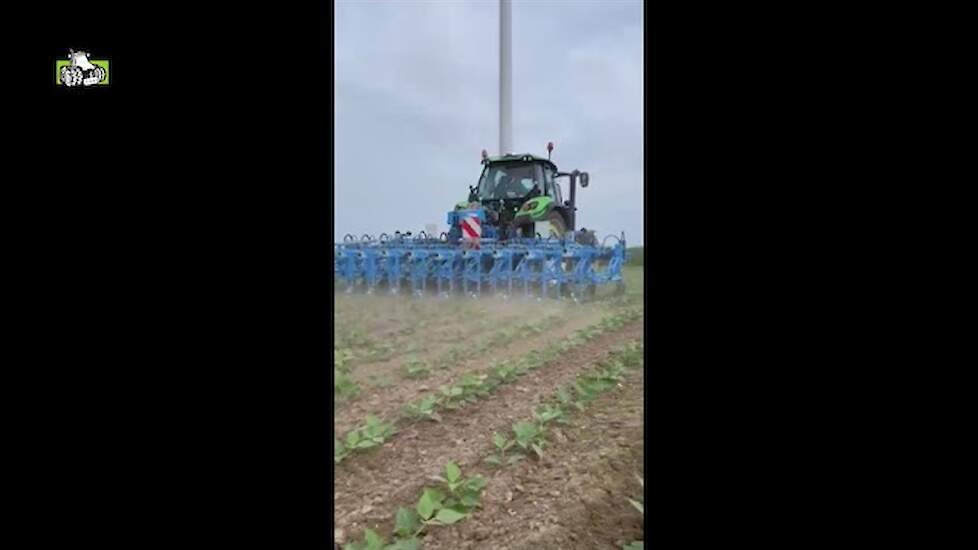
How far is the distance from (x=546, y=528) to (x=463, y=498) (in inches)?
10.0

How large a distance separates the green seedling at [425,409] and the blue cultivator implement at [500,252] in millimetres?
3140

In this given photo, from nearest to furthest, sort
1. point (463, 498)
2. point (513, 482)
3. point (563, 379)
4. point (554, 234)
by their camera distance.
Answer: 1. point (463, 498)
2. point (513, 482)
3. point (563, 379)
4. point (554, 234)

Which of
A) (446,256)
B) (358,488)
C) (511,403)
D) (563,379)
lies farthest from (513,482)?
(446,256)

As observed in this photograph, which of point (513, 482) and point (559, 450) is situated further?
point (559, 450)

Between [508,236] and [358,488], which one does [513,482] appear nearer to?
[358,488]

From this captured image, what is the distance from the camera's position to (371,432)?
1996 mm

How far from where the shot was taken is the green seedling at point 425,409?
7.27ft

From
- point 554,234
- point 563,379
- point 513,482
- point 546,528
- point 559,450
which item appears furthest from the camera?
point 554,234

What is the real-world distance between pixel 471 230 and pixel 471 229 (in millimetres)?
14

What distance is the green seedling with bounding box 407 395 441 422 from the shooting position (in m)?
2.22

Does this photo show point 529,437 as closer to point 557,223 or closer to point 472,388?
point 472,388

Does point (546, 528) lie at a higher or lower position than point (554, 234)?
lower

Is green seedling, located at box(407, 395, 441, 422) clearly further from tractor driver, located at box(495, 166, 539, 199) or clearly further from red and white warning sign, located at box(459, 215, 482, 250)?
tractor driver, located at box(495, 166, 539, 199)

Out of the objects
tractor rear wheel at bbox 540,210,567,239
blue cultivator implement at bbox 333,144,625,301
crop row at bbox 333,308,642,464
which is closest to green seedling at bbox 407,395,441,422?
→ crop row at bbox 333,308,642,464
